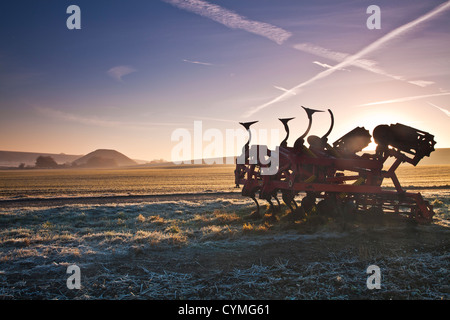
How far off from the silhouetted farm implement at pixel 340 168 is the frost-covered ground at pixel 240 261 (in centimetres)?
59

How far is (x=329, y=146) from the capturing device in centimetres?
998

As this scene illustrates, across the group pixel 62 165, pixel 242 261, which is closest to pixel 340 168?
pixel 242 261

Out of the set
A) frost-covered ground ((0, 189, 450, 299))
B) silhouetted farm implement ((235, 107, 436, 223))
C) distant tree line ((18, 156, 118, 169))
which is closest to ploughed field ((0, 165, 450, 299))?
frost-covered ground ((0, 189, 450, 299))

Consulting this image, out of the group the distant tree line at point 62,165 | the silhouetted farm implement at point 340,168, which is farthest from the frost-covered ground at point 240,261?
the distant tree line at point 62,165

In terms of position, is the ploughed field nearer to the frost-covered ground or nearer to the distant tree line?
the frost-covered ground

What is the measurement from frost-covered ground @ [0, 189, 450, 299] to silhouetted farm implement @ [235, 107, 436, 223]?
592 mm

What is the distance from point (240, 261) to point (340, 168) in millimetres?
4483

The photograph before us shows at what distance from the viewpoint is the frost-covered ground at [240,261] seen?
479cm

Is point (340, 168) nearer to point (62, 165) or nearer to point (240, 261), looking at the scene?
point (240, 261)

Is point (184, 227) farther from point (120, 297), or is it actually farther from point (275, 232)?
point (120, 297)

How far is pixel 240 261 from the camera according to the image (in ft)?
20.2
